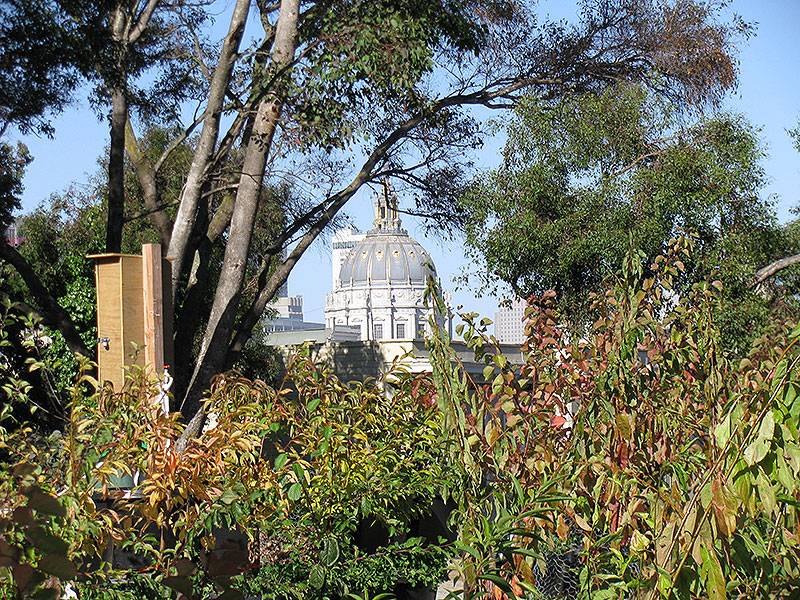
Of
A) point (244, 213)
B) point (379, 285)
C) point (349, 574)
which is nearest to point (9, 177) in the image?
point (244, 213)

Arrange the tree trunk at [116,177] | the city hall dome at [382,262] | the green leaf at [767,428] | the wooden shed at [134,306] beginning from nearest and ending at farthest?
the green leaf at [767,428] < the wooden shed at [134,306] < the tree trunk at [116,177] < the city hall dome at [382,262]

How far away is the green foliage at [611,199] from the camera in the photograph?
36.5 ft

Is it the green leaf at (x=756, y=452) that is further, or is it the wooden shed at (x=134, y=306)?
the wooden shed at (x=134, y=306)

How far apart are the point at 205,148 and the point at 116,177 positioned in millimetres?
1238

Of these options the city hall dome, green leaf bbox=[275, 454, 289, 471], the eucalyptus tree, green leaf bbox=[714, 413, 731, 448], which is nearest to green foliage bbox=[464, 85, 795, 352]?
the eucalyptus tree

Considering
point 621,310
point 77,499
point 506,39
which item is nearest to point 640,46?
point 506,39

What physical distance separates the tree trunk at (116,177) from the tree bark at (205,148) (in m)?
0.90

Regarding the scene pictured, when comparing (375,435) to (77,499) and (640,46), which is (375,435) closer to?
(77,499)

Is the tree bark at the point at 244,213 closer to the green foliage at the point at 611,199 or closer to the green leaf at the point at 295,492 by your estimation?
the green foliage at the point at 611,199

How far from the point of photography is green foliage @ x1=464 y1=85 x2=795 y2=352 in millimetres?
11125

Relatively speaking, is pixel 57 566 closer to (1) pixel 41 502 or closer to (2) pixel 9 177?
(1) pixel 41 502

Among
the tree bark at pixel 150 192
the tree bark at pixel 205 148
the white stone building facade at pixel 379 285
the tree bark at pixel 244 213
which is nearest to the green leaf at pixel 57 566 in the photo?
the tree bark at pixel 244 213

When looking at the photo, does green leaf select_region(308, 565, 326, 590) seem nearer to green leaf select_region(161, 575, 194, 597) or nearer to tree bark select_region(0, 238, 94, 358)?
green leaf select_region(161, 575, 194, 597)

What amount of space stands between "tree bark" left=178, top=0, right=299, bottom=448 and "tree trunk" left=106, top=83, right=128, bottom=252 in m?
1.49
